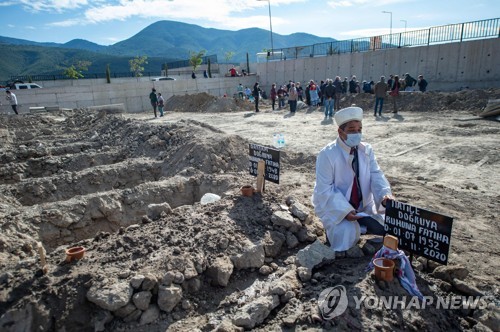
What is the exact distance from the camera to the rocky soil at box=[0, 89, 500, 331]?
263 centimetres

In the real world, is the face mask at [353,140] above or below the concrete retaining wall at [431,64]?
below

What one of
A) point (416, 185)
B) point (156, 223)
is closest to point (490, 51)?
point (416, 185)

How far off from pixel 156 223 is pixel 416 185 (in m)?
4.76

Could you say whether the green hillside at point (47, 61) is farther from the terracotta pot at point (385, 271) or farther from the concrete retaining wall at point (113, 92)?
the terracotta pot at point (385, 271)

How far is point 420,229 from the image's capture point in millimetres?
2871

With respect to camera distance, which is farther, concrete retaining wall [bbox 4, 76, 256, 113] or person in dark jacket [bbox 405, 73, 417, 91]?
A: concrete retaining wall [bbox 4, 76, 256, 113]

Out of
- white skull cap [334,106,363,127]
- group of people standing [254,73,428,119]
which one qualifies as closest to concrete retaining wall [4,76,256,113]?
group of people standing [254,73,428,119]

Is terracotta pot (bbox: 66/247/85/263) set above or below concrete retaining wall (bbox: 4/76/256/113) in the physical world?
below

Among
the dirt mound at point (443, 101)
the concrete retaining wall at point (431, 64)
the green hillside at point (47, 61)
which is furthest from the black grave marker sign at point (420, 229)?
the green hillside at point (47, 61)

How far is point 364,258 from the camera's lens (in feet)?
10.9

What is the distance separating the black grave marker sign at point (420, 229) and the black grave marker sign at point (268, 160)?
5.53 ft

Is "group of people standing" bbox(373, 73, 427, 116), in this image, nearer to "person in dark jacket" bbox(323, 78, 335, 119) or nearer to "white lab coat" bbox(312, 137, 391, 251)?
"person in dark jacket" bbox(323, 78, 335, 119)

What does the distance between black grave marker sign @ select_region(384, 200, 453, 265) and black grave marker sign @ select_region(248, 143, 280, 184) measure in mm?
1685

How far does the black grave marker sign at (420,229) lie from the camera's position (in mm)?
2740
